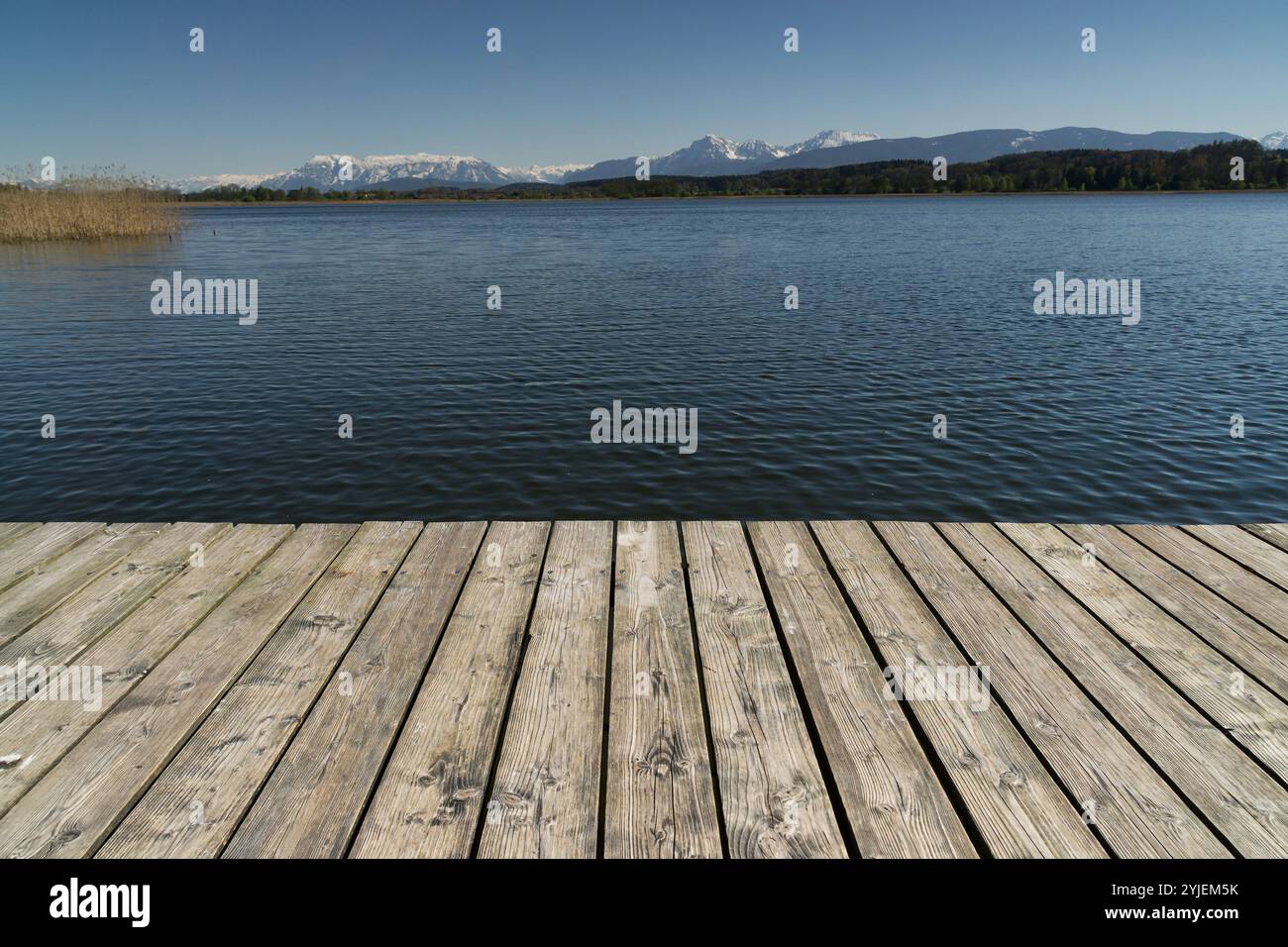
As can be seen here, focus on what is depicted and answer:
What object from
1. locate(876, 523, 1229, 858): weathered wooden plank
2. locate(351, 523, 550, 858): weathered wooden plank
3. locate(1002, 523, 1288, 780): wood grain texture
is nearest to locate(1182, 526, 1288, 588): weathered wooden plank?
locate(1002, 523, 1288, 780): wood grain texture

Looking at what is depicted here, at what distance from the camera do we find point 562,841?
2.77m

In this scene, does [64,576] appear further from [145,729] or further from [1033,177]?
[1033,177]

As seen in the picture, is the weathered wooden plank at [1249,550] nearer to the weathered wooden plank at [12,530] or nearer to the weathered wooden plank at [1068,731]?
the weathered wooden plank at [1068,731]

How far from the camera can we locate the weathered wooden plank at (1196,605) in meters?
3.94

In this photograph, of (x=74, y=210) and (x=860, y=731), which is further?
(x=74, y=210)

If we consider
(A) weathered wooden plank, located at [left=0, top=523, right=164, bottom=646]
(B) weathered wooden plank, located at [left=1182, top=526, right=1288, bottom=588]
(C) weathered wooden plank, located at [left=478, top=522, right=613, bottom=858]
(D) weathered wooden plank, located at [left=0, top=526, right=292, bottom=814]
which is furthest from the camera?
(B) weathered wooden plank, located at [left=1182, top=526, right=1288, bottom=588]

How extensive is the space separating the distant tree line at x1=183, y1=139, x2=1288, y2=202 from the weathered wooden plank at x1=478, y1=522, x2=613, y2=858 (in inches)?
6701

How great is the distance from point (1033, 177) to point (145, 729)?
592 ft

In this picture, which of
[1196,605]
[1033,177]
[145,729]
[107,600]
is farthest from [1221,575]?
[1033,177]

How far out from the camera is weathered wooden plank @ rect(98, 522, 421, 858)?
2.82 meters

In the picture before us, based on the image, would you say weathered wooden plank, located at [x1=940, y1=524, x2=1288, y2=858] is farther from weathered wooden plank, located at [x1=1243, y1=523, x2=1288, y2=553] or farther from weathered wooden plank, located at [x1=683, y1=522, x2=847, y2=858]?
weathered wooden plank, located at [x1=1243, y1=523, x2=1288, y2=553]

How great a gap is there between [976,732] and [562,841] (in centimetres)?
180

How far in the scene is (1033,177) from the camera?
511 ft
